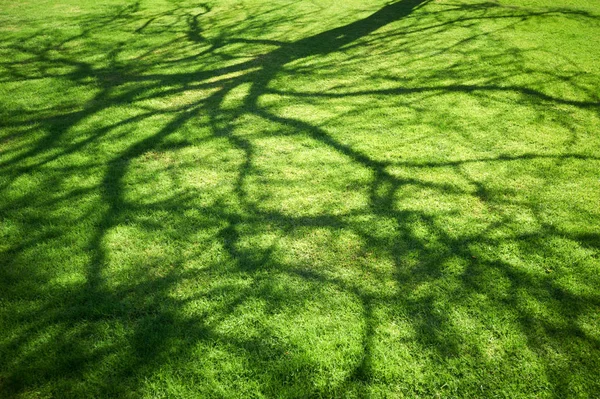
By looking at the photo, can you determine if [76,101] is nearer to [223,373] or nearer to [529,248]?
[223,373]

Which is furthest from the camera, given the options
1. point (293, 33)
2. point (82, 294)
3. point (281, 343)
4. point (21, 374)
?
point (293, 33)

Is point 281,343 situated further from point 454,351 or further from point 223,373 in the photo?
point 454,351

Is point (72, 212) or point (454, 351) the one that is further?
point (72, 212)

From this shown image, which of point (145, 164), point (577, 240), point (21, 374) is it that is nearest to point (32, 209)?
point (145, 164)

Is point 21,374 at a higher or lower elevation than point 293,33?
lower

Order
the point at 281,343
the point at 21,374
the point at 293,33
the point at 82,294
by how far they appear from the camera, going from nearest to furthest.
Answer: the point at 21,374, the point at 281,343, the point at 82,294, the point at 293,33

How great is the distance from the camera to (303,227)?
3.60 meters

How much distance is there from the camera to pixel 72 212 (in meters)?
3.81

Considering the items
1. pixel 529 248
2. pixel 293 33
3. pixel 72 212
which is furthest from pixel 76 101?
pixel 529 248

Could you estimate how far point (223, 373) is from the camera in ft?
8.23

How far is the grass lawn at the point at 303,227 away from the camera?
8.38 feet

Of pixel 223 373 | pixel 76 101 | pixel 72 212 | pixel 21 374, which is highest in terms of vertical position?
pixel 76 101

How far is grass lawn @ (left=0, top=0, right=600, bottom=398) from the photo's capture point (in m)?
2.55

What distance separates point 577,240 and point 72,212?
5222mm
